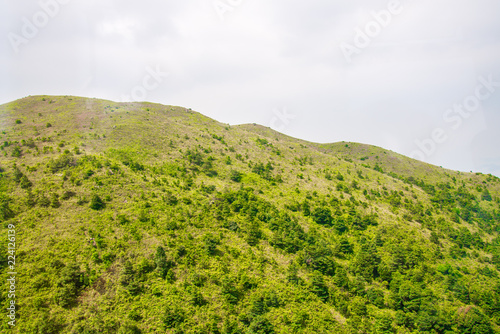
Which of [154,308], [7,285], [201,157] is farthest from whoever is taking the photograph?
[201,157]

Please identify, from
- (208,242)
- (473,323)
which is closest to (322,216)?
(473,323)

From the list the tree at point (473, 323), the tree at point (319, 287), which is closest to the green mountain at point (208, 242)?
the tree at point (473, 323)

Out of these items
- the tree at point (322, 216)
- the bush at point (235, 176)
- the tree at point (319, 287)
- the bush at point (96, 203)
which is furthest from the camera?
the bush at point (235, 176)

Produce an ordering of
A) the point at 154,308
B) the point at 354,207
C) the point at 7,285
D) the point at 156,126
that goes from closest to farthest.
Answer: the point at 7,285 → the point at 154,308 → the point at 354,207 → the point at 156,126

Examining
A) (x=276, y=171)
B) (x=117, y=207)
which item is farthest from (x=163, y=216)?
(x=276, y=171)

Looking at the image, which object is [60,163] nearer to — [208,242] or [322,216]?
[208,242]

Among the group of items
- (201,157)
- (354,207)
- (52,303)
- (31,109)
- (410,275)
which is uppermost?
(31,109)

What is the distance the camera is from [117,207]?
135 ft

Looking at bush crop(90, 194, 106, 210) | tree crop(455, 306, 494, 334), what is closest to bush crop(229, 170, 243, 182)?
bush crop(90, 194, 106, 210)

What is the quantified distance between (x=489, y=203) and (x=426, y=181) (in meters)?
21.5

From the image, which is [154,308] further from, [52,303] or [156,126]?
[156,126]

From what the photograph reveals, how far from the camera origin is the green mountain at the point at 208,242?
28.4m

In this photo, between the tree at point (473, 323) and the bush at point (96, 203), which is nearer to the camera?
the tree at point (473, 323)

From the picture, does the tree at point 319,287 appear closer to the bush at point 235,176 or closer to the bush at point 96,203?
the bush at point 235,176
